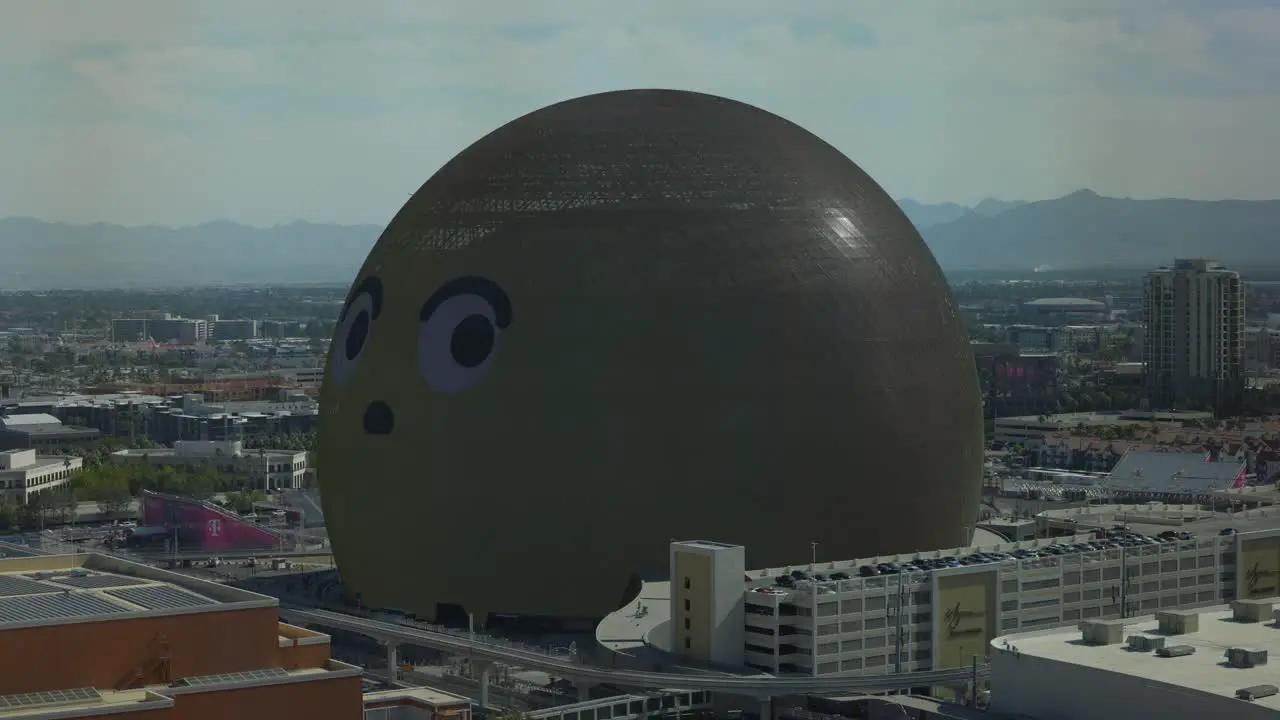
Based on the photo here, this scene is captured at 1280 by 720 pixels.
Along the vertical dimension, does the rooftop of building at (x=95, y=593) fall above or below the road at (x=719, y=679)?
above

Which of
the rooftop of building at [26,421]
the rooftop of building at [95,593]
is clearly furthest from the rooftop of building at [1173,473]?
the rooftop of building at [26,421]

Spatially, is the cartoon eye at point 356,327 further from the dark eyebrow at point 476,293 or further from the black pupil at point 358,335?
the dark eyebrow at point 476,293

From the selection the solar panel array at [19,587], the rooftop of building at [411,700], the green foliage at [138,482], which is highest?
the solar panel array at [19,587]

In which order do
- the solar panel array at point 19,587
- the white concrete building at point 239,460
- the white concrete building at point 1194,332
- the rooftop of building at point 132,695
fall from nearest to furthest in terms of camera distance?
the rooftop of building at point 132,695 < the solar panel array at point 19,587 < the white concrete building at point 239,460 < the white concrete building at point 1194,332

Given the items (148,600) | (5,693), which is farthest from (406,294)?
(5,693)

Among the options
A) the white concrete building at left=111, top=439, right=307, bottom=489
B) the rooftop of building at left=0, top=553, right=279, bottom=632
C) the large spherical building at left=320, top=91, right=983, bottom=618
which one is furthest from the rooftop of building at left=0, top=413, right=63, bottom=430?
the rooftop of building at left=0, top=553, right=279, bottom=632

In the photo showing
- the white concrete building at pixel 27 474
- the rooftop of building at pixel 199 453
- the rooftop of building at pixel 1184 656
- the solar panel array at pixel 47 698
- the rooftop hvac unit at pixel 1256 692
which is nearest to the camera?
the solar panel array at pixel 47 698

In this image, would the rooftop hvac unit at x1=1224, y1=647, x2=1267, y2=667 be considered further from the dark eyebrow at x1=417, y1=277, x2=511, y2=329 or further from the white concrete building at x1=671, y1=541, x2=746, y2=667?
the dark eyebrow at x1=417, y1=277, x2=511, y2=329

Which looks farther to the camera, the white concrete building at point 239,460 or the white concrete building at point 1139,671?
the white concrete building at point 239,460
